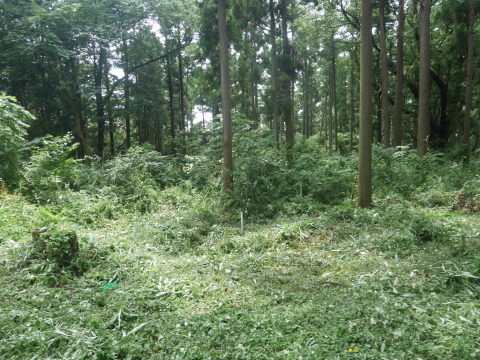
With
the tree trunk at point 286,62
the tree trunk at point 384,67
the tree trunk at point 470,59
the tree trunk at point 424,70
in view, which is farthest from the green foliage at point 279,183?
the tree trunk at point 470,59

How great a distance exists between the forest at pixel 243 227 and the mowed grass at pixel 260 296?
0.02 m

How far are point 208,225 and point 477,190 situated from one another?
640cm

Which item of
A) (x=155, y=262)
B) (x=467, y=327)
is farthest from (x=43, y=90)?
(x=467, y=327)

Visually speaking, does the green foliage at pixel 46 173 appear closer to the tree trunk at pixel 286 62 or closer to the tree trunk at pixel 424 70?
the tree trunk at pixel 286 62

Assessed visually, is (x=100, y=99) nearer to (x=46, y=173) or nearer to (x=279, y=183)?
(x=46, y=173)

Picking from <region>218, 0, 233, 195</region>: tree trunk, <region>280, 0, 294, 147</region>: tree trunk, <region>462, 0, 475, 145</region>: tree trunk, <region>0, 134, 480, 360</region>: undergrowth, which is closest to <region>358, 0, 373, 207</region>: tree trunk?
<region>0, 134, 480, 360</region>: undergrowth

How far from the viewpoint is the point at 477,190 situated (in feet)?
23.3

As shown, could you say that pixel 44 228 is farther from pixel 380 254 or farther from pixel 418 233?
pixel 418 233

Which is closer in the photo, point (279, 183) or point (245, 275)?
point (245, 275)

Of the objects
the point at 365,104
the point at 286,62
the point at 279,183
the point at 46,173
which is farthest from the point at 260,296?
the point at 286,62

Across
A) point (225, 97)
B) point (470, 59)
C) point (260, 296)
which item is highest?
point (470, 59)

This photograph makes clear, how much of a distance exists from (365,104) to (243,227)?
409 cm

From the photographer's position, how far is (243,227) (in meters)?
7.30

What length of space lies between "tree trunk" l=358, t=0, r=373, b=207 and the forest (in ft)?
0.11
